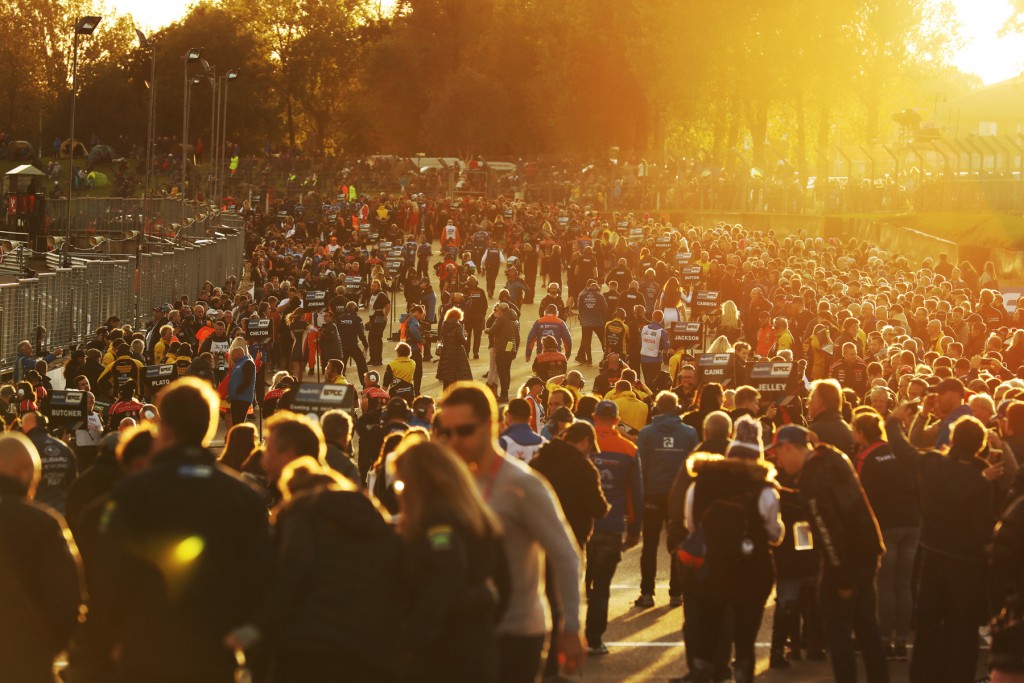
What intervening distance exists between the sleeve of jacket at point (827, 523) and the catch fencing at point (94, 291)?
2047cm

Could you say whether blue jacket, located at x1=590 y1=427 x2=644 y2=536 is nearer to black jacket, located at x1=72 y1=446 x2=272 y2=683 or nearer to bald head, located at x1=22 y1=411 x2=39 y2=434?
bald head, located at x1=22 y1=411 x2=39 y2=434

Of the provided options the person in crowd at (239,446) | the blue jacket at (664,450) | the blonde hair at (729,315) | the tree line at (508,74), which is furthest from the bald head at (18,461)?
the tree line at (508,74)

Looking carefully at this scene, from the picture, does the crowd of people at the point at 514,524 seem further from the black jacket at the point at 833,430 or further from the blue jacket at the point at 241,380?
the blue jacket at the point at 241,380

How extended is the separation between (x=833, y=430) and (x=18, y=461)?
5667mm

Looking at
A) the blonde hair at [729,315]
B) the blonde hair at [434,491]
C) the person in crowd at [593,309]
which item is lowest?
the person in crowd at [593,309]

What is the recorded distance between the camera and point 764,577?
8.94 meters

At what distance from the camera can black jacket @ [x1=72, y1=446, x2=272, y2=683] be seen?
585cm

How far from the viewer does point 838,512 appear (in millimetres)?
9039

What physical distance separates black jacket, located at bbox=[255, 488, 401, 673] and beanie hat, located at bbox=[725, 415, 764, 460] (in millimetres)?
3583

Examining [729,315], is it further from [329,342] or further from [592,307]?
[329,342]

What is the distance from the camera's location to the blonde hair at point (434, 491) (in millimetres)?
5844

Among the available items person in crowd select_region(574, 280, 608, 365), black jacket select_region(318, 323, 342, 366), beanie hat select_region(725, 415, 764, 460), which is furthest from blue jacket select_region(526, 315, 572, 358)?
beanie hat select_region(725, 415, 764, 460)

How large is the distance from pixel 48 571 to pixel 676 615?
22.7ft

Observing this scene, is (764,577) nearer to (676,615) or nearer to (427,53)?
(676,615)
